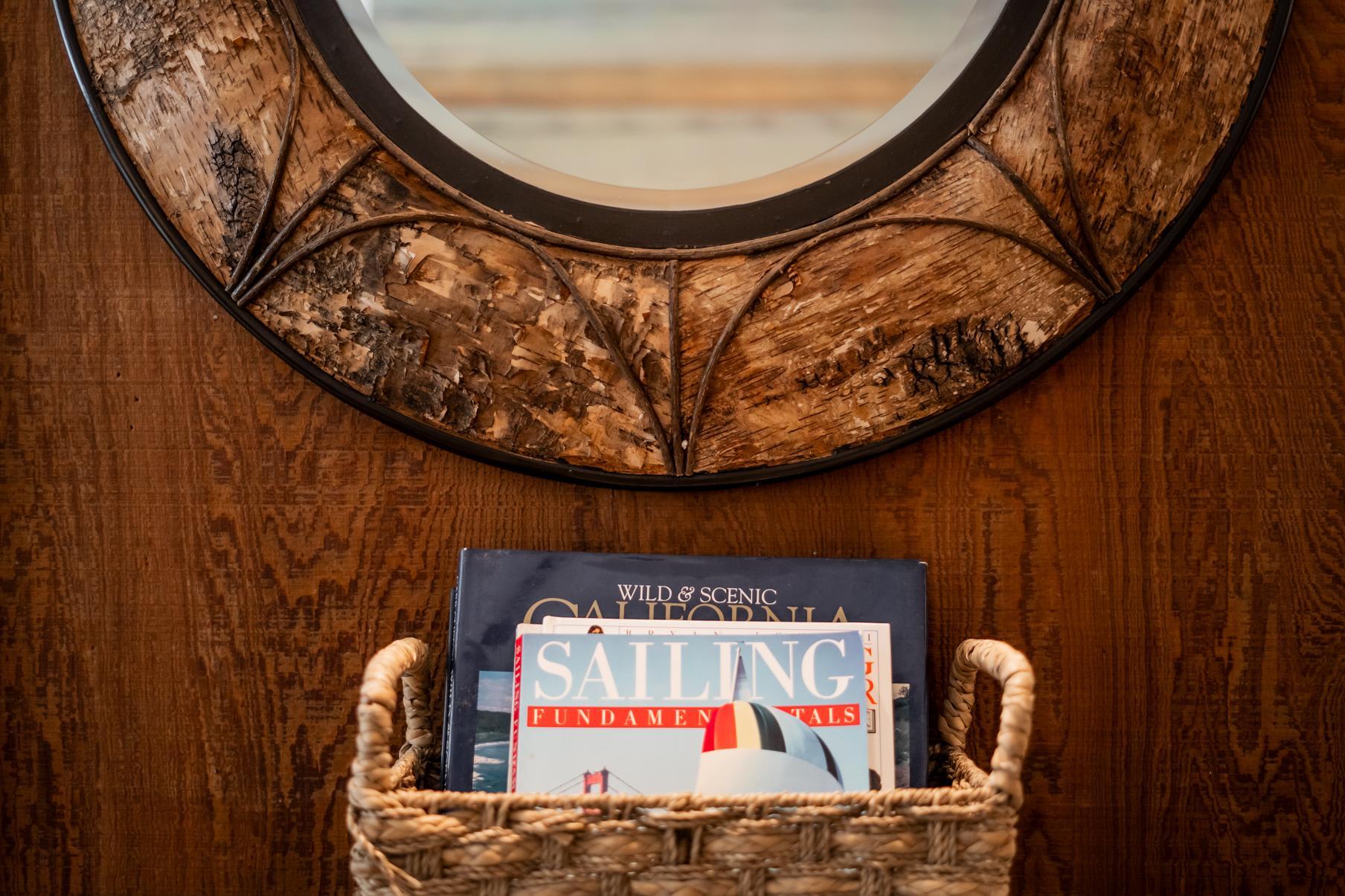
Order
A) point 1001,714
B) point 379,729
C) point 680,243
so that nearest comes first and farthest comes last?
point 379,729 < point 1001,714 < point 680,243

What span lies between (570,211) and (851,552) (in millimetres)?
433

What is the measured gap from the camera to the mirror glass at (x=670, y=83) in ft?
2.77

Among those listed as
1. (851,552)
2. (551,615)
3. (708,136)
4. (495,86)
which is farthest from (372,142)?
(851,552)

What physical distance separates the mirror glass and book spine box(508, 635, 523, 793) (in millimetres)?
426

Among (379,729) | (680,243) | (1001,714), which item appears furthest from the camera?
(680,243)

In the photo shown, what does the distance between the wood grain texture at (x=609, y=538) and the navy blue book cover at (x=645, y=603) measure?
88mm

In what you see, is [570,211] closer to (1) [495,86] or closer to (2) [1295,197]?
(1) [495,86]

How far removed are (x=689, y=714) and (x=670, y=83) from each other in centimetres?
62

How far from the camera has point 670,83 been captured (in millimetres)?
893

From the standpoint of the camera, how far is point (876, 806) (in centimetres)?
59

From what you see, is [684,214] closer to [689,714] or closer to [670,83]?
[670,83]

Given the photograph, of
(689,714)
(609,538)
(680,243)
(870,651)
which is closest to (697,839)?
(689,714)

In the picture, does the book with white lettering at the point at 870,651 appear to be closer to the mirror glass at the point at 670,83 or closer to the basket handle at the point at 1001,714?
the basket handle at the point at 1001,714

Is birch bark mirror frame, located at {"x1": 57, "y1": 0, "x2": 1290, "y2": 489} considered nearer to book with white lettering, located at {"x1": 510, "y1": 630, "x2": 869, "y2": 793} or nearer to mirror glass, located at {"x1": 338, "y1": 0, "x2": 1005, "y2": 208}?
mirror glass, located at {"x1": 338, "y1": 0, "x2": 1005, "y2": 208}
